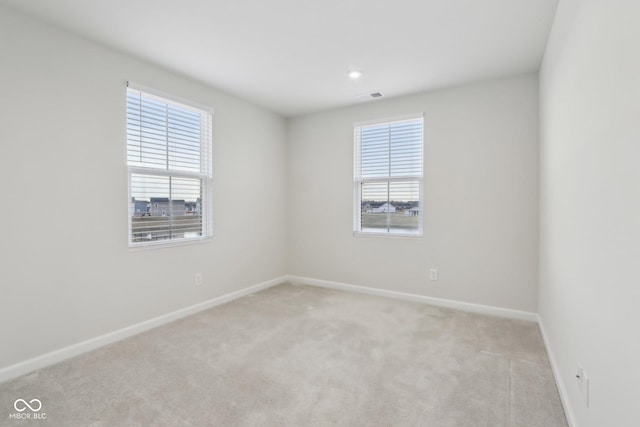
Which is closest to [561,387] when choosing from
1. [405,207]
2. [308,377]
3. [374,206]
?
[308,377]

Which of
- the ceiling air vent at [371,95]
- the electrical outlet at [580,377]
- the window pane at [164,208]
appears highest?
the ceiling air vent at [371,95]

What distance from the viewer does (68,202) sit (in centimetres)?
244

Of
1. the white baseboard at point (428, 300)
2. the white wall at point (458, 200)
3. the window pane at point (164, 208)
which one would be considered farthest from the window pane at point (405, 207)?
the window pane at point (164, 208)

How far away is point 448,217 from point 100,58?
12.1 ft

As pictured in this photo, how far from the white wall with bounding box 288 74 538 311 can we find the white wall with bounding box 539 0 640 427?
0.98 meters

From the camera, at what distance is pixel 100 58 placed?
2.60 meters

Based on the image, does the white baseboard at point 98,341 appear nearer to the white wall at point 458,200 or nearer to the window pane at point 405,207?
the white wall at point 458,200

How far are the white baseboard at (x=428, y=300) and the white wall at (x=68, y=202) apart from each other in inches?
67.1

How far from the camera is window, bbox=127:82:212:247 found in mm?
2891

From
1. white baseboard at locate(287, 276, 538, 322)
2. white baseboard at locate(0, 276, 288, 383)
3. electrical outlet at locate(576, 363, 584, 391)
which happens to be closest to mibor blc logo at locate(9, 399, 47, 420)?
white baseboard at locate(0, 276, 288, 383)

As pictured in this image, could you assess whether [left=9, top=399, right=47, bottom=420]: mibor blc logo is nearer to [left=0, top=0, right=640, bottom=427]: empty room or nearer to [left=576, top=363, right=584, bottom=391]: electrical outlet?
[left=0, top=0, right=640, bottom=427]: empty room

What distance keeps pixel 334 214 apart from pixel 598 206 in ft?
10.6

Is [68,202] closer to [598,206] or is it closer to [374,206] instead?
[374,206]

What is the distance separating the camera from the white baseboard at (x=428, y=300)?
10.6 ft
